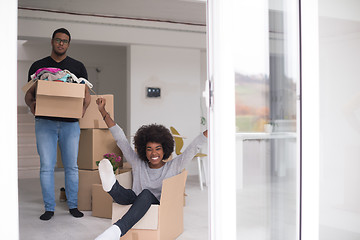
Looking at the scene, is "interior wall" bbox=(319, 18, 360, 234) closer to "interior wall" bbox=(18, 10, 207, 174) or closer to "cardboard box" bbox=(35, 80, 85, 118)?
"cardboard box" bbox=(35, 80, 85, 118)

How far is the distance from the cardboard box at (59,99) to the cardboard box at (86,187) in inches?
29.5

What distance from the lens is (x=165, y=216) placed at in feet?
7.64

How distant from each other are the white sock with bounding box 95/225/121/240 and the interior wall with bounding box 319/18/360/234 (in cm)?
103

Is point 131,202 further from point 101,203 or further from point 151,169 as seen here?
point 101,203


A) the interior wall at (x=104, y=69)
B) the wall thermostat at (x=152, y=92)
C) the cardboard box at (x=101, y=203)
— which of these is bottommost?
the cardboard box at (x=101, y=203)

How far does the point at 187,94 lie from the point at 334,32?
3.97 metres

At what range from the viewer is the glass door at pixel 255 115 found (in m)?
1.61

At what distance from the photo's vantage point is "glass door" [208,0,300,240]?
1.61 metres

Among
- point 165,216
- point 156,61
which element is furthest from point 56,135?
point 156,61

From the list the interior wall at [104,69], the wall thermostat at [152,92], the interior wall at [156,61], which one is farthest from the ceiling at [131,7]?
the interior wall at [104,69]

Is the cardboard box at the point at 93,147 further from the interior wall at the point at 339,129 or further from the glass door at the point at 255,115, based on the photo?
the interior wall at the point at 339,129

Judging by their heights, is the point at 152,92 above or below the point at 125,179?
above

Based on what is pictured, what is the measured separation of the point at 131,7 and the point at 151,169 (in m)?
2.83

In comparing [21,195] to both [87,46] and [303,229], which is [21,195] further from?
[87,46]
